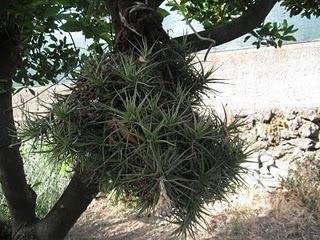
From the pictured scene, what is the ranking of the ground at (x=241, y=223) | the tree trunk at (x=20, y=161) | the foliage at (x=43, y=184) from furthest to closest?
1. the foliage at (x=43, y=184)
2. the ground at (x=241, y=223)
3. the tree trunk at (x=20, y=161)

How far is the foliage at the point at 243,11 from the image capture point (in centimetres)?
199

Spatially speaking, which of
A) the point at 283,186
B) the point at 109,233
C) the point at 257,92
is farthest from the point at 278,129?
the point at 109,233

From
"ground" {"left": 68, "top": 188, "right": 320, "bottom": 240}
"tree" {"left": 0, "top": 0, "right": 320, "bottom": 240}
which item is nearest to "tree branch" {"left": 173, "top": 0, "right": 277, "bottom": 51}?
"tree" {"left": 0, "top": 0, "right": 320, "bottom": 240}

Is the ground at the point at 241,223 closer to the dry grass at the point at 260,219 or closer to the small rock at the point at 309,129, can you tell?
the dry grass at the point at 260,219

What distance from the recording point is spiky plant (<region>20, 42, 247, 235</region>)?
1.12 m

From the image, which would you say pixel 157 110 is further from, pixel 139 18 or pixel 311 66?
pixel 311 66

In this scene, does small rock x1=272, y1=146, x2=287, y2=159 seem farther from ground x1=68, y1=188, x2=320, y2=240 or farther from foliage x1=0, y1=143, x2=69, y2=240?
foliage x1=0, y1=143, x2=69, y2=240

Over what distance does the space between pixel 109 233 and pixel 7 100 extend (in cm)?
261

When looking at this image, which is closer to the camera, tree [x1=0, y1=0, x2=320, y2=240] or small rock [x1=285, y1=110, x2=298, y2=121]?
tree [x1=0, y1=0, x2=320, y2=240]

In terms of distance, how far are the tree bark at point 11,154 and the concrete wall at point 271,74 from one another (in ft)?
11.0

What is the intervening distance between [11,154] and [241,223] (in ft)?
7.93

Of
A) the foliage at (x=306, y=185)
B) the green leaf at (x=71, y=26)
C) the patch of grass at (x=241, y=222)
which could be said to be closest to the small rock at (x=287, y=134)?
the foliage at (x=306, y=185)

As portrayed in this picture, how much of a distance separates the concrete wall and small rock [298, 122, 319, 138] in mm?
685

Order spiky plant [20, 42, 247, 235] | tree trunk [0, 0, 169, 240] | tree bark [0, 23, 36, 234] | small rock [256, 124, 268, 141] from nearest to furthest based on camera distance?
1. spiky plant [20, 42, 247, 235]
2. tree trunk [0, 0, 169, 240]
3. tree bark [0, 23, 36, 234]
4. small rock [256, 124, 268, 141]
